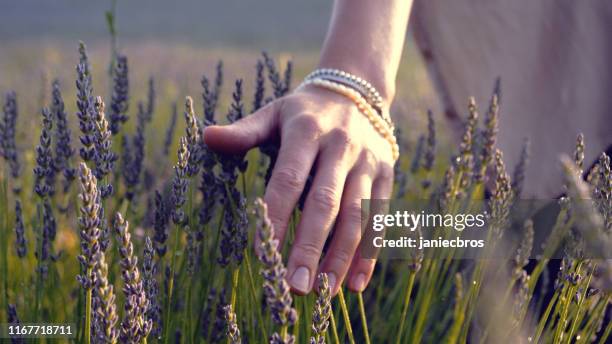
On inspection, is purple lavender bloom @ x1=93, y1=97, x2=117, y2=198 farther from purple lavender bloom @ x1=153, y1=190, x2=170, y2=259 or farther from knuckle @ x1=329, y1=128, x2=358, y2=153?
knuckle @ x1=329, y1=128, x2=358, y2=153

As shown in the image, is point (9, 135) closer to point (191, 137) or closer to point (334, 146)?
point (191, 137)

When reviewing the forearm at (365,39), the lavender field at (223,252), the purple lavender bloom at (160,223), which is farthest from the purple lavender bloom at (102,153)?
the forearm at (365,39)

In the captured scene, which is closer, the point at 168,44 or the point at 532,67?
the point at 532,67

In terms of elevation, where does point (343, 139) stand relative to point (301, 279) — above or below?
above

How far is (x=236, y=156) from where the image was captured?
1.36 meters

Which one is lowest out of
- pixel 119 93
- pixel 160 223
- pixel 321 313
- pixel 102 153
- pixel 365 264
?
pixel 321 313

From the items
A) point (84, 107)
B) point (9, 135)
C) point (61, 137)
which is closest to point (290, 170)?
point (84, 107)

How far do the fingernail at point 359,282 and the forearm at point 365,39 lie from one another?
46 cm

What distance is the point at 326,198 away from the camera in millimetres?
1267

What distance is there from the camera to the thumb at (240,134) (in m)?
1.30

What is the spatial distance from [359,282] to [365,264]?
40 mm

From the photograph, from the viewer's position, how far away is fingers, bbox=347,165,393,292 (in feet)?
4.48

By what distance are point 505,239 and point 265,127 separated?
82 centimetres

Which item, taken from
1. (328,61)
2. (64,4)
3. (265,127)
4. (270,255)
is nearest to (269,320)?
(265,127)
